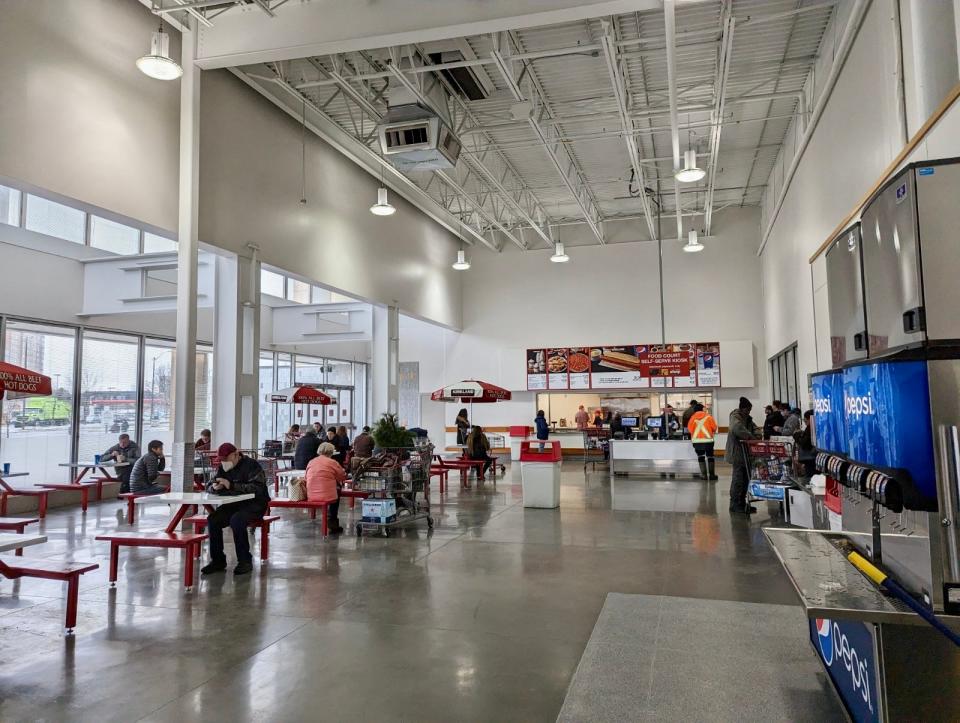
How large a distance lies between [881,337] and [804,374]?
9.31m

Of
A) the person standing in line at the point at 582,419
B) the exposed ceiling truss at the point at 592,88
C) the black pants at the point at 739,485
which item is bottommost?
the black pants at the point at 739,485

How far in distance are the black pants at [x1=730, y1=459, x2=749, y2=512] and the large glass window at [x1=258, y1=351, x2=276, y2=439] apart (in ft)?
42.6

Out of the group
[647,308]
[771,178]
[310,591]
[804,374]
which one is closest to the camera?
[310,591]

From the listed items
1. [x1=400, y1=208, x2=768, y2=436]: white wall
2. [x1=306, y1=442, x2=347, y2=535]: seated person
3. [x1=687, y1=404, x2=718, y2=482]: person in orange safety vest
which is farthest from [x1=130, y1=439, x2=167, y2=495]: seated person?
[x1=400, y1=208, x2=768, y2=436]: white wall

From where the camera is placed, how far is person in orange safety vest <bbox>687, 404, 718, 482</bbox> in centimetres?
1284

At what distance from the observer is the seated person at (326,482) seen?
784 cm

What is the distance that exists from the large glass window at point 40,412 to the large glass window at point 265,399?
21.2ft

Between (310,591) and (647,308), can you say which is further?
(647,308)

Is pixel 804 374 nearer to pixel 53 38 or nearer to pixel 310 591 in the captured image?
pixel 310 591

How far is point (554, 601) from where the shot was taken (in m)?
5.12

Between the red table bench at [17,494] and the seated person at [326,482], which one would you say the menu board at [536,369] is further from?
the red table bench at [17,494]

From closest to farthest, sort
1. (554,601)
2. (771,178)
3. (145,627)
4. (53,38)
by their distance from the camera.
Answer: (145,627)
(554,601)
(53,38)
(771,178)

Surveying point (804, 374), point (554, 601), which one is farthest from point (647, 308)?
point (554, 601)

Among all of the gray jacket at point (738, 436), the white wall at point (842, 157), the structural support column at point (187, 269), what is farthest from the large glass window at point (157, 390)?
the white wall at point (842, 157)
